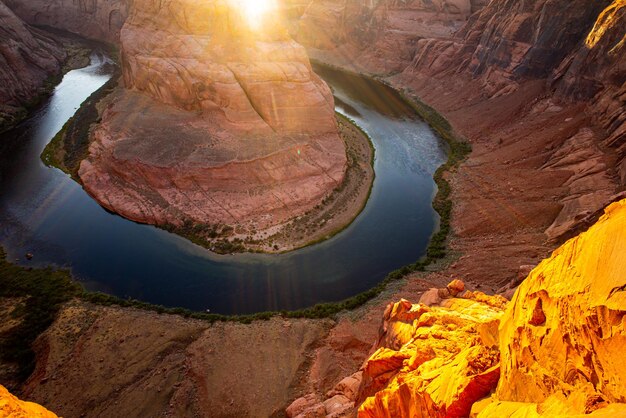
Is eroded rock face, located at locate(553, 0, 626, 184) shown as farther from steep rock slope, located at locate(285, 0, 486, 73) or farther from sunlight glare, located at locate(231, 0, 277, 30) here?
steep rock slope, located at locate(285, 0, 486, 73)

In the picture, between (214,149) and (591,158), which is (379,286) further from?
(591,158)

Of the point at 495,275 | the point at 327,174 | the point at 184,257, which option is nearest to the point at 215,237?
the point at 184,257

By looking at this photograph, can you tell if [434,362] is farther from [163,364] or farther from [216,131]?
[216,131]

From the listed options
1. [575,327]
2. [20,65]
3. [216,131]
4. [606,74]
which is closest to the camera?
[575,327]

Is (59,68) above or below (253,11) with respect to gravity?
below

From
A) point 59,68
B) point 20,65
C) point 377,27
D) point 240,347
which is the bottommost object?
point 240,347

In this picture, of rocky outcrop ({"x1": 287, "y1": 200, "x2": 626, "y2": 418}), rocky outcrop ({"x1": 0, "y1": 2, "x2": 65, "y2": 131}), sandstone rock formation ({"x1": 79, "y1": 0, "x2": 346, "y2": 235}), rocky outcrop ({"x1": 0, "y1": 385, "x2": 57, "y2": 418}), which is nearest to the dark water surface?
sandstone rock formation ({"x1": 79, "y1": 0, "x2": 346, "y2": 235})

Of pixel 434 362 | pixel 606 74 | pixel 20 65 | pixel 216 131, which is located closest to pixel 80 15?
pixel 20 65
